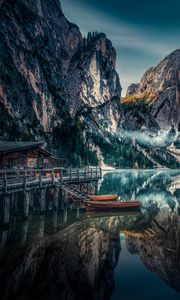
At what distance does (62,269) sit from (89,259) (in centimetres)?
244

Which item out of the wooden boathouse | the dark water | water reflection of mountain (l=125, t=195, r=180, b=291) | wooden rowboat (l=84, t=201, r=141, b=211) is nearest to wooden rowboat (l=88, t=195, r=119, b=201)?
the wooden boathouse

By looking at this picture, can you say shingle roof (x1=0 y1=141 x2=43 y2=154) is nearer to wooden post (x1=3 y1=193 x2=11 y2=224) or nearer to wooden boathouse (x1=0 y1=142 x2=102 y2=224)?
wooden boathouse (x1=0 y1=142 x2=102 y2=224)

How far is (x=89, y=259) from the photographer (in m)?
20.1

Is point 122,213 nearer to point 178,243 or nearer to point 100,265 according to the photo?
point 178,243

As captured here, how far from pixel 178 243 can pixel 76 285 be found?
10980mm

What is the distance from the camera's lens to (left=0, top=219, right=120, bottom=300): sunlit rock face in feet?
50.8

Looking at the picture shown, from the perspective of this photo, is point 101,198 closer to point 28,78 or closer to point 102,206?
point 102,206

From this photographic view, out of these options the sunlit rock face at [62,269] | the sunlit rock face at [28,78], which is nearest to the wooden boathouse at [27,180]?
the sunlit rock face at [62,269]

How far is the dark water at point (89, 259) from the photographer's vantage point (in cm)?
1588

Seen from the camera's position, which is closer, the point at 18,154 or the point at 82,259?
the point at 82,259

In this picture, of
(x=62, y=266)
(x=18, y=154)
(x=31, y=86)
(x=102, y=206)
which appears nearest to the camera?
(x=62, y=266)

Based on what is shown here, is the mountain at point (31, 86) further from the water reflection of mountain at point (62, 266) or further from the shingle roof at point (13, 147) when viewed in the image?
the water reflection of mountain at point (62, 266)

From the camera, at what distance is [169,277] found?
18141mm

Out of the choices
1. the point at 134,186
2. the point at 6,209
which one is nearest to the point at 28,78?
the point at 134,186
